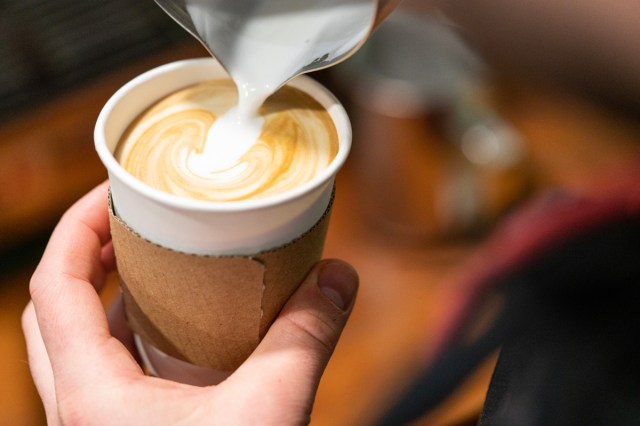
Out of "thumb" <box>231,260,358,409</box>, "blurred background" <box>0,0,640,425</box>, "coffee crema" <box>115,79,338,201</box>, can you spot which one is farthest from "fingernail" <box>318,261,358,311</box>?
"blurred background" <box>0,0,640,425</box>

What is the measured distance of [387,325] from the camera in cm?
122

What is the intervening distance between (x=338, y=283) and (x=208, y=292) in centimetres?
17

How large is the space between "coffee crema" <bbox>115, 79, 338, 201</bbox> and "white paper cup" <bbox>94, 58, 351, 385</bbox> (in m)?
0.03

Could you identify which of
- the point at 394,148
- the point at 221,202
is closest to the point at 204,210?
the point at 221,202

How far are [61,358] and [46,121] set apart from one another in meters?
0.79

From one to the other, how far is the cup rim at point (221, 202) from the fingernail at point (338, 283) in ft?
0.42

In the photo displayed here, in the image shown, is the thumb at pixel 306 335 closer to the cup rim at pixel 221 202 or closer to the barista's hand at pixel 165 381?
the barista's hand at pixel 165 381

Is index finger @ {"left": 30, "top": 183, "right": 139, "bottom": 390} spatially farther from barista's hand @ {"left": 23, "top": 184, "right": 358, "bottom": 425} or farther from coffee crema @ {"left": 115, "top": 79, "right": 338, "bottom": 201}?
coffee crema @ {"left": 115, "top": 79, "right": 338, "bottom": 201}

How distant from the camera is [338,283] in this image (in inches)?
28.8

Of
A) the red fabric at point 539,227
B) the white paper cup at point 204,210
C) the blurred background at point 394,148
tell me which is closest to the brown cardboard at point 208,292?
the white paper cup at point 204,210

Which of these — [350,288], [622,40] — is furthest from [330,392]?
[622,40]

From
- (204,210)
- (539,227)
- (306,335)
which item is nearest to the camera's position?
(204,210)

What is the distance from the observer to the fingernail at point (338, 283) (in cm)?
72

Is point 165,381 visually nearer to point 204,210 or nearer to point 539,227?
point 204,210
